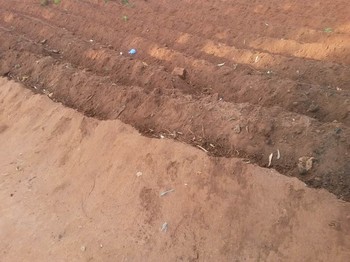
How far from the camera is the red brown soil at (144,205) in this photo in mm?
3543

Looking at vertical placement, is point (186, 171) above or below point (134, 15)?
above

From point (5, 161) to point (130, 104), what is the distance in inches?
74.0

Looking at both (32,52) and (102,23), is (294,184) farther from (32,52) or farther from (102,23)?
(102,23)

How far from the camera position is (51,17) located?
8477 mm

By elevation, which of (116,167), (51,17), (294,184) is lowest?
(51,17)

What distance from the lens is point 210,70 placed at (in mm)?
5926

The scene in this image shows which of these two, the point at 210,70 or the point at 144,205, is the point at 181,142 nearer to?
the point at 144,205

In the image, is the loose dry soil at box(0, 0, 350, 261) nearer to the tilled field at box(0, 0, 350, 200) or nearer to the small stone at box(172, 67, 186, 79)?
the tilled field at box(0, 0, 350, 200)

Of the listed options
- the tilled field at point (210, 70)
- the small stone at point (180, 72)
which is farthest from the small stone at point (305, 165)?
the small stone at point (180, 72)

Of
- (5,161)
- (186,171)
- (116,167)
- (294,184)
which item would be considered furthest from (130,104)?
(294,184)

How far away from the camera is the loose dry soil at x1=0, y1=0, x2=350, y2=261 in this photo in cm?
373

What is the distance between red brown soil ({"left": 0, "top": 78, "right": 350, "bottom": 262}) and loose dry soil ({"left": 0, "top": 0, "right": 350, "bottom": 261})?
0.01 meters

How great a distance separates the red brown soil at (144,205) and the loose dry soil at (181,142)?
0.01m

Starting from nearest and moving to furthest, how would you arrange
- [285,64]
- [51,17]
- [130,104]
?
[130,104]
[285,64]
[51,17]
